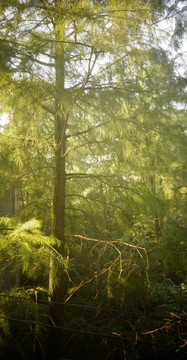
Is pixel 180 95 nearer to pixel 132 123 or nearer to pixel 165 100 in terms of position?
pixel 165 100

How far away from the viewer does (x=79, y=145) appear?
4.32m

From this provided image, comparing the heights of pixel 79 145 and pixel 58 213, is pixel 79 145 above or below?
above

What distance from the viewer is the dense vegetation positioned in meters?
3.14

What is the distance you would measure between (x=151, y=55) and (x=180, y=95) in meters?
2.15

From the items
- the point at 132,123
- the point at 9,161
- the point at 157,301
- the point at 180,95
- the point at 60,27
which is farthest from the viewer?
the point at 157,301

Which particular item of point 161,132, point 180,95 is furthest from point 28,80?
point 180,95

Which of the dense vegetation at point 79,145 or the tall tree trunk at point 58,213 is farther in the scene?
the tall tree trunk at point 58,213

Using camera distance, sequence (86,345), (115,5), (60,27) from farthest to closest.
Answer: (86,345)
(60,27)
(115,5)

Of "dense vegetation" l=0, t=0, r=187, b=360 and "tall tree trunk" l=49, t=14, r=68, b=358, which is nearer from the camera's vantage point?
"dense vegetation" l=0, t=0, r=187, b=360

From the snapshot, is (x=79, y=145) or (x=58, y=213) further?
(x=58, y=213)

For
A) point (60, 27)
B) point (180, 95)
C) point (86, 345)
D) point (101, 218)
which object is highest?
point (180, 95)

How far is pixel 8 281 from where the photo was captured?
634 centimetres

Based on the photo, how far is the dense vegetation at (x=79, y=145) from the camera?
124 inches

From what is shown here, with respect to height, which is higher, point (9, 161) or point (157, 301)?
point (9, 161)
